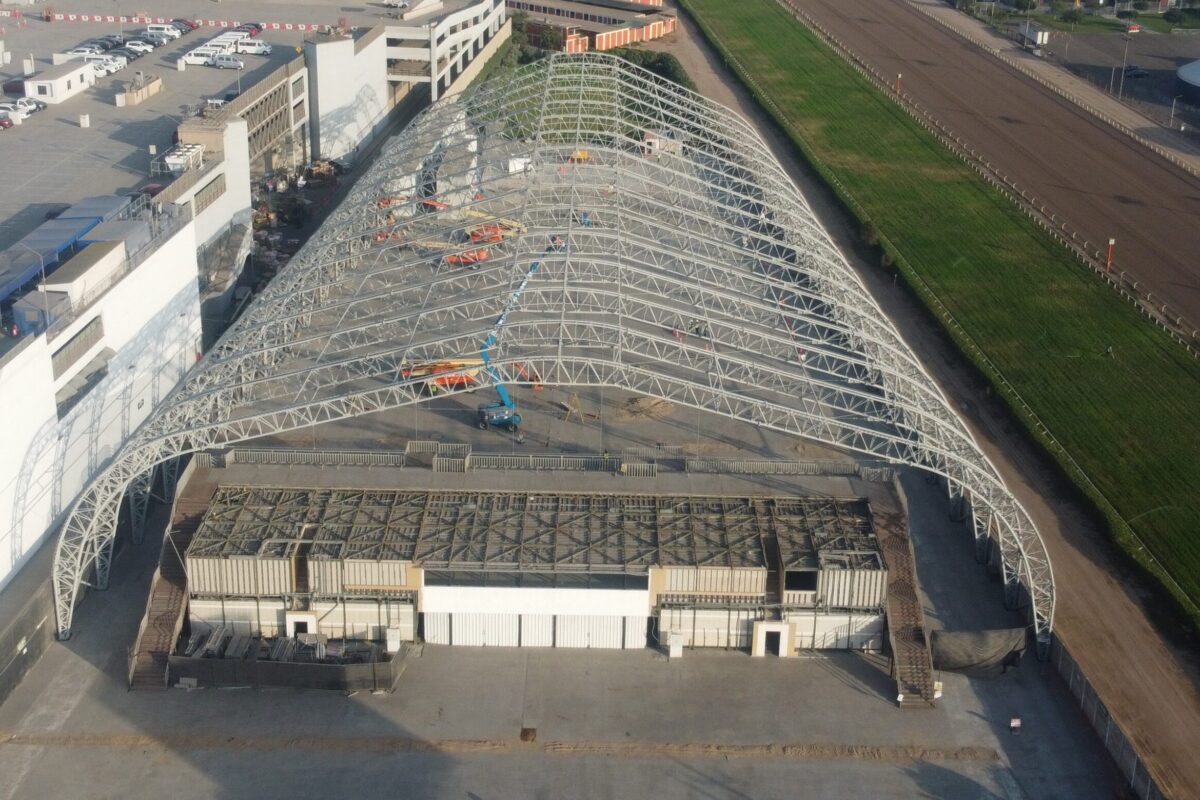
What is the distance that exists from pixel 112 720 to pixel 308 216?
35.5 meters

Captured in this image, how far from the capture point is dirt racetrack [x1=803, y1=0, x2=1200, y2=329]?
63.3 m

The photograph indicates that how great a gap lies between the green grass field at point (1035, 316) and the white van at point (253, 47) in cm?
2903

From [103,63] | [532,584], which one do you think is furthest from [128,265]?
[103,63]

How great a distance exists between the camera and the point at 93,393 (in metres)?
38.3

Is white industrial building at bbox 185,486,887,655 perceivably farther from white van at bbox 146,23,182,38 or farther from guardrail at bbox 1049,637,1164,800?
white van at bbox 146,23,182,38

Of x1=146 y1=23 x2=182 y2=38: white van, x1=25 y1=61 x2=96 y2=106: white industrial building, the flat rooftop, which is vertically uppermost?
x1=146 y1=23 x2=182 y2=38: white van

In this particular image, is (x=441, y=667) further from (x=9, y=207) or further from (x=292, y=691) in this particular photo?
(x=9, y=207)

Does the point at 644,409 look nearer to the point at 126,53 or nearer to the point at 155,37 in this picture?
the point at 126,53

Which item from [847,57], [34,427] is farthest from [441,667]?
[847,57]

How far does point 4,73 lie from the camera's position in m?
65.4

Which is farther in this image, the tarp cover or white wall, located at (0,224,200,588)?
white wall, located at (0,224,200,588)

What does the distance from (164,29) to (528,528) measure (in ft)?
163

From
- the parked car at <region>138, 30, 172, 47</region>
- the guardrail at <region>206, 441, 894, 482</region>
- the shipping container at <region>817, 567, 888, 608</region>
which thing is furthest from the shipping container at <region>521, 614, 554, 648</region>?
the parked car at <region>138, 30, 172, 47</region>

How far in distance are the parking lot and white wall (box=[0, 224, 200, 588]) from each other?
190 inches
